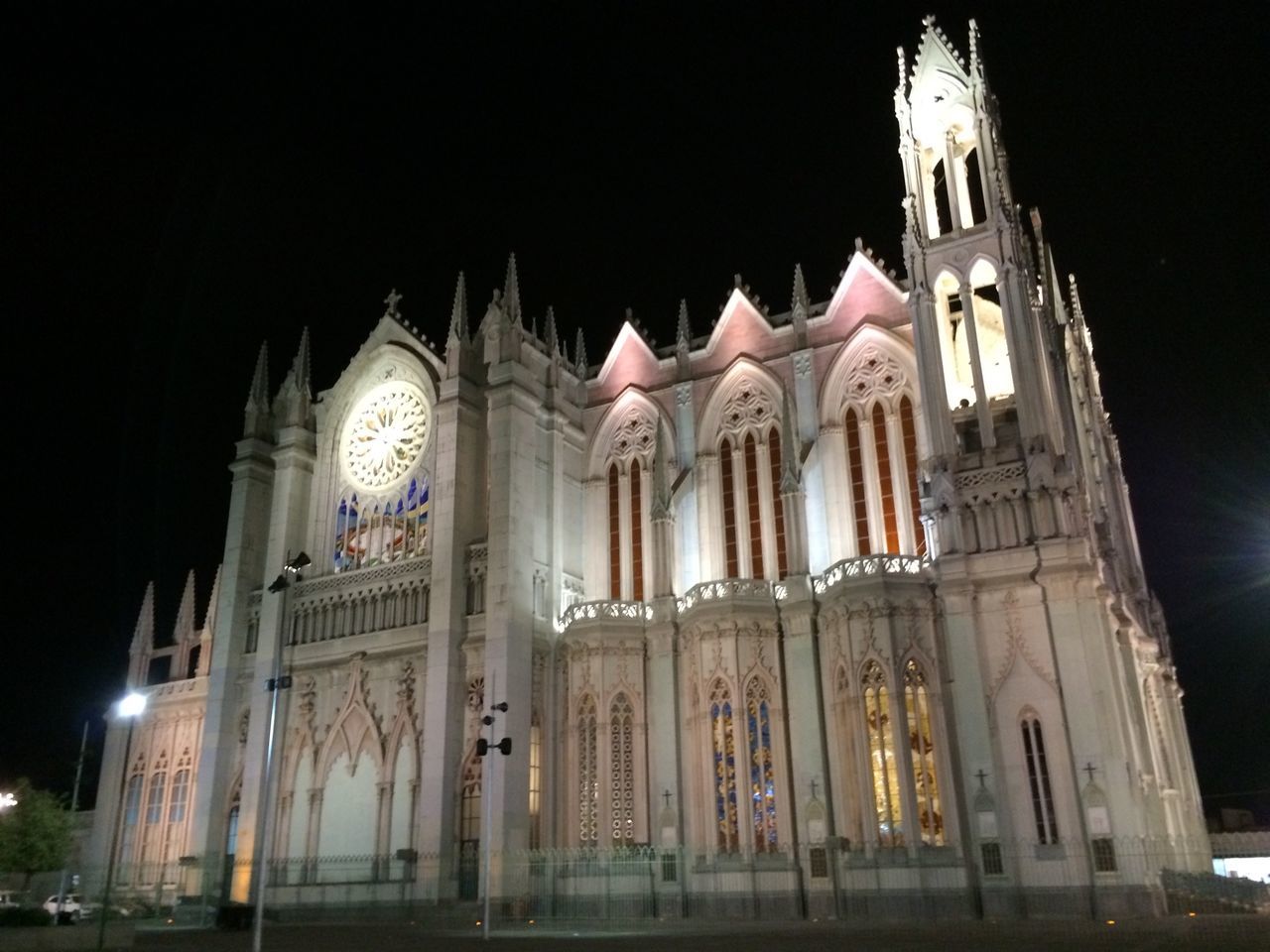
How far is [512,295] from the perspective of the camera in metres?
41.8

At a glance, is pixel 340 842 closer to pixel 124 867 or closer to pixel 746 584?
→ pixel 124 867

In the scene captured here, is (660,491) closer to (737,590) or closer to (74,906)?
(737,590)

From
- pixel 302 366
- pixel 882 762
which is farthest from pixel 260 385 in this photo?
pixel 882 762

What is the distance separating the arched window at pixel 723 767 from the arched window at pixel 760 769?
1.93 feet

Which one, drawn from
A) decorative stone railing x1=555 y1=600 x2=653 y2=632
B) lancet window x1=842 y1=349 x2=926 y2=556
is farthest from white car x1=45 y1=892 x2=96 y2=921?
lancet window x1=842 y1=349 x2=926 y2=556

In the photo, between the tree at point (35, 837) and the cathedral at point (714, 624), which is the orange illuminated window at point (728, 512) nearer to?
the cathedral at point (714, 624)

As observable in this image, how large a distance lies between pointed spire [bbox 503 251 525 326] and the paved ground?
850 inches

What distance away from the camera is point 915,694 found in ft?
103

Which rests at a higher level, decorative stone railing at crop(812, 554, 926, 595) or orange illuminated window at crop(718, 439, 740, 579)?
orange illuminated window at crop(718, 439, 740, 579)

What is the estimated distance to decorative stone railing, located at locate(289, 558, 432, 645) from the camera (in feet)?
130

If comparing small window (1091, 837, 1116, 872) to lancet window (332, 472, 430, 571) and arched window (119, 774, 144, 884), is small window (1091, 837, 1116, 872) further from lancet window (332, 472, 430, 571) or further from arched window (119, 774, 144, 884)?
arched window (119, 774, 144, 884)

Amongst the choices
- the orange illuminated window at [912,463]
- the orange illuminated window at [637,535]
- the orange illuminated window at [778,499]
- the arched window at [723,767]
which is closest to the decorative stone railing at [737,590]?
the orange illuminated window at [778,499]

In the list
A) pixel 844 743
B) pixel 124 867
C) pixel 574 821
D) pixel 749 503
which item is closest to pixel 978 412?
pixel 749 503

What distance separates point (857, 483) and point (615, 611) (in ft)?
30.1
